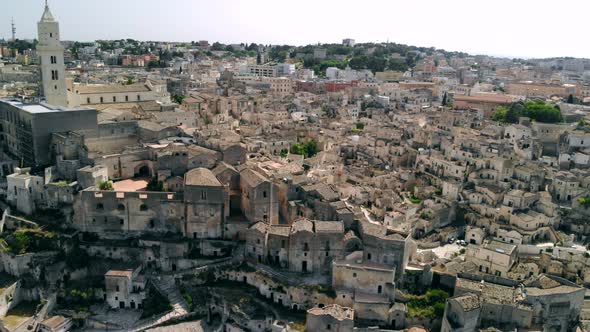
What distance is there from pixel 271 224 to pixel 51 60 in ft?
72.6

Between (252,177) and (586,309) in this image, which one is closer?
(586,309)

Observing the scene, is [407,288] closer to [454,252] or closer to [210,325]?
[454,252]

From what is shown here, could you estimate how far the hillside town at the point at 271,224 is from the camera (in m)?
25.6

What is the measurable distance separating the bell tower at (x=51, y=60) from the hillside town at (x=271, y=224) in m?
0.11

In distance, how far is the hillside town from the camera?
25.6m

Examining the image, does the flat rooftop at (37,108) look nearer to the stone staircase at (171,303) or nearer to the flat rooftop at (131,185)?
the flat rooftop at (131,185)

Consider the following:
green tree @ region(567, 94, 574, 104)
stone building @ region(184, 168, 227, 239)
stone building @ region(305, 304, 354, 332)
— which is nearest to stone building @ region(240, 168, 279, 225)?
stone building @ region(184, 168, 227, 239)

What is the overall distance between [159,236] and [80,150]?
27.5 ft

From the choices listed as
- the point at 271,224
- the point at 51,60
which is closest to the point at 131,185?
the point at 271,224

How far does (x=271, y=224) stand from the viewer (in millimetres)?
28969

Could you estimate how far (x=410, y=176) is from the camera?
3797cm

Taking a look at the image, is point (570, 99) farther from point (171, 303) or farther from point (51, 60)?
point (51, 60)

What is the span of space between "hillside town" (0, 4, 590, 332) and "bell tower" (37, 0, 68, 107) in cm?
11

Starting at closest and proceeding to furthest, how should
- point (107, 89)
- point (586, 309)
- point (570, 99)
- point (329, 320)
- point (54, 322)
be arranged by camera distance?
point (329, 320), point (54, 322), point (586, 309), point (107, 89), point (570, 99)
